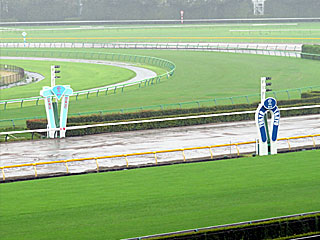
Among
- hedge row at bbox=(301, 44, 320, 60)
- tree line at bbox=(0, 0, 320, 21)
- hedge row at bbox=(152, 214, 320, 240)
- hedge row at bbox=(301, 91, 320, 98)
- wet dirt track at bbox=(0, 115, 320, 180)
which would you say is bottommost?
wet dirt track at bbox=(0, 115, 320, 180)

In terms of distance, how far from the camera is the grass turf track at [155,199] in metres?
15.1

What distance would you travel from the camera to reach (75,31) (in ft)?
301

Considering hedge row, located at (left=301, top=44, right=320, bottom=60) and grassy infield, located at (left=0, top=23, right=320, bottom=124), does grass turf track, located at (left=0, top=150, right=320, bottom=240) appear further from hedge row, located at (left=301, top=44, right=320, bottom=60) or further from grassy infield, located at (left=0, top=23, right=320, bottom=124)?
hedge row, located at (left=301, top=44, right=320, bottom=60)

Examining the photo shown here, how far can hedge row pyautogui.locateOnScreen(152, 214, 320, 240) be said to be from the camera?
13875 millimetres

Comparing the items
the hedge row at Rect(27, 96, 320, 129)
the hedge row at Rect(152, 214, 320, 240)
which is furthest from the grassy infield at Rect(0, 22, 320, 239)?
the hedge row at Rect(27, 96, 320, 129)

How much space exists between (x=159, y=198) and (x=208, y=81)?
2750 cm

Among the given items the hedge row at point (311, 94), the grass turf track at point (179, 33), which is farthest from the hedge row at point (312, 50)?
the hedge row at point (311, 94)

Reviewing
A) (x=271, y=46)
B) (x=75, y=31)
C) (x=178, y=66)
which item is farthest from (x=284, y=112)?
(x=75, y=31)

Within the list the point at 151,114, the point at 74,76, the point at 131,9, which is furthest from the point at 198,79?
the point at 131,9

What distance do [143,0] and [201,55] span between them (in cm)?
4973

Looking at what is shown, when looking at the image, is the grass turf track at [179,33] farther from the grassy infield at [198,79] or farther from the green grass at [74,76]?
the green grass at [74,76]

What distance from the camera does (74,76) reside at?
50.5 metres

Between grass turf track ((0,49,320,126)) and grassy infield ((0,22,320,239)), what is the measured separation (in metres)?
13.7

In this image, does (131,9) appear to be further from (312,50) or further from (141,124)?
(141,124)
